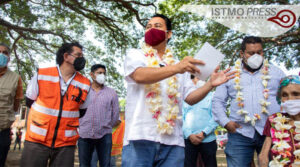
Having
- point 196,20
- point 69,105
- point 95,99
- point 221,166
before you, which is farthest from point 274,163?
point 196,20

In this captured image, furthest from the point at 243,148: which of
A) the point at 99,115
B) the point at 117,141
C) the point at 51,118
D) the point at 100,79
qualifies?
the point at 117,141

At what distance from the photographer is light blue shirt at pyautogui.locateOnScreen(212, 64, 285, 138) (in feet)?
11.1

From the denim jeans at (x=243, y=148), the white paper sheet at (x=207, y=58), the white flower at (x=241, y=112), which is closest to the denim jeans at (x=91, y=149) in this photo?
the denim jeans at (x=243, y=148)

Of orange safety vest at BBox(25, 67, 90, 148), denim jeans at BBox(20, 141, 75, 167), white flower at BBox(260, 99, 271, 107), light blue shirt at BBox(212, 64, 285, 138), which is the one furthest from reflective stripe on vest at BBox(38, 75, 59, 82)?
white flower at BBox(260, 99, 271, 107)

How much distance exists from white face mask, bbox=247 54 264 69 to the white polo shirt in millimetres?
1710

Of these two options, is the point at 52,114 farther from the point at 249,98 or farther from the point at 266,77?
the point at 266,77

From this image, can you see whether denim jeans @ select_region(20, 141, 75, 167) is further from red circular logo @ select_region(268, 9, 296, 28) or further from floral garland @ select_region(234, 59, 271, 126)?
red circular logo @ select_region(268, 9, 296, 28)

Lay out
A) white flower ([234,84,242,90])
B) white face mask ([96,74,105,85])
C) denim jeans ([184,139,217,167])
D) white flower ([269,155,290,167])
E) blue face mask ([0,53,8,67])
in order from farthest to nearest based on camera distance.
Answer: white face mask ([96,74,105,85]), denim jeans ([184,139,217,167]), blue face mask ([0,53,8,67]), white flower ([234,84,242,90]), white flower ([269,155,290,167])

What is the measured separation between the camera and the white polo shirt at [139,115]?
214 centimetres

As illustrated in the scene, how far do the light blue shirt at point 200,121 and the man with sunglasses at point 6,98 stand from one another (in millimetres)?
2709

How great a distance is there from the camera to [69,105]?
3.18m

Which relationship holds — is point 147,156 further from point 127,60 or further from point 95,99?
point 95,99

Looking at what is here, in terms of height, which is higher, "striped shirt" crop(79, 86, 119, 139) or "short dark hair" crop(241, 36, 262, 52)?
"short dark hair" crop(241, 36, 262, 52)

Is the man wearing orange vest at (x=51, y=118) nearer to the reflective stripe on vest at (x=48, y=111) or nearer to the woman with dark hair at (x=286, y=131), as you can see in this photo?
the reflective stripe on vest at (x=48, y=111)
